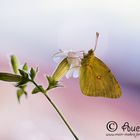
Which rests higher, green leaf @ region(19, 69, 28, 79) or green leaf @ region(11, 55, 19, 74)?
green leaf @ region(11, 55, 19, 74)

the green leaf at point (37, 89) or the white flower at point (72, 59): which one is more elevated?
the white flower at point (72, 59)

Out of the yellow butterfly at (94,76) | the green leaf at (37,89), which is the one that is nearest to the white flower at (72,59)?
the yellow butterfly at (94,76)

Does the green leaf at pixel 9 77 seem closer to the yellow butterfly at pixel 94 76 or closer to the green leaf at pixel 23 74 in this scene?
the green leaf at pixel 23 74

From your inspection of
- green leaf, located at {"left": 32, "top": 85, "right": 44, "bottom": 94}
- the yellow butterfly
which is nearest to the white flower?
the yellow butterfly

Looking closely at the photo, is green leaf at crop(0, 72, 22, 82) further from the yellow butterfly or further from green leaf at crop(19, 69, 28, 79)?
the yellow butterfly

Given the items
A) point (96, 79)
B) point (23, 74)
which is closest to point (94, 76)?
point (96, 79)

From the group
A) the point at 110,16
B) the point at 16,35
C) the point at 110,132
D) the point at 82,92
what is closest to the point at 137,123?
Answer: the point at 110,132

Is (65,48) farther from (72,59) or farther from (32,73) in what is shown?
(32,73)
